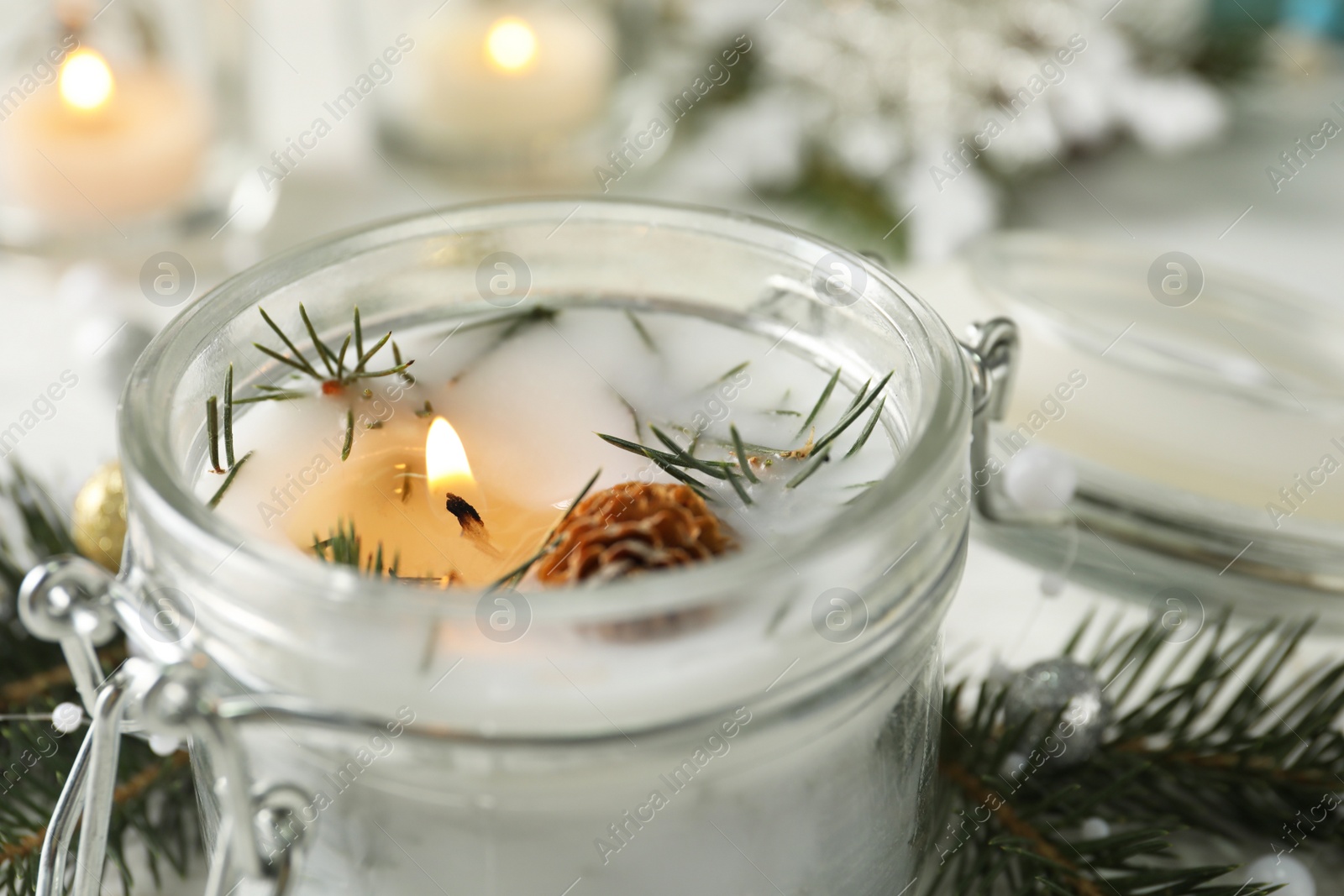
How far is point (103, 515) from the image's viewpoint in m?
0.53

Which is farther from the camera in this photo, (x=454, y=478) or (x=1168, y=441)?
(x=1168, y=441)

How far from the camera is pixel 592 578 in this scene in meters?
0.34

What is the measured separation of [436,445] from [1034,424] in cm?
32

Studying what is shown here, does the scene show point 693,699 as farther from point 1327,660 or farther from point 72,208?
point 72,208

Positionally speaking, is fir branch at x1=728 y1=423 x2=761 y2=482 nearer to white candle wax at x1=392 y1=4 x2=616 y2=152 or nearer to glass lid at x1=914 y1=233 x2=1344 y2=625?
glass lid at x1=914 y1=233 x2=1344 y2=625

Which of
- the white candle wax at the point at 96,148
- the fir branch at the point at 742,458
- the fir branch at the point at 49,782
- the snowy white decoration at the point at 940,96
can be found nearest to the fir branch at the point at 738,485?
the fir branch at the point at 742,458

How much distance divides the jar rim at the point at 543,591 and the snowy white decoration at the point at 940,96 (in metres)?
0.50

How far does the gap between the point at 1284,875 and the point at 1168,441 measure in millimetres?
205

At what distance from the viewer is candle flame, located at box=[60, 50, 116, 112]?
940 millimetres

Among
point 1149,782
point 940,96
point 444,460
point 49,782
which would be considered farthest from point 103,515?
point 940,96

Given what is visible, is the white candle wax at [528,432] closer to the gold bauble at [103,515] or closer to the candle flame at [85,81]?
the gold bauble at [103,515]

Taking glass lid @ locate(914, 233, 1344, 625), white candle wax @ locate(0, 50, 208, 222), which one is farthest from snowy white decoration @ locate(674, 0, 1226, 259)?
white candle wax @ locate(0, 50, 208, 222)

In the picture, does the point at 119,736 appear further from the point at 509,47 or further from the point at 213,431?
the point at 509,47

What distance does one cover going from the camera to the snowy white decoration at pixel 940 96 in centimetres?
95
